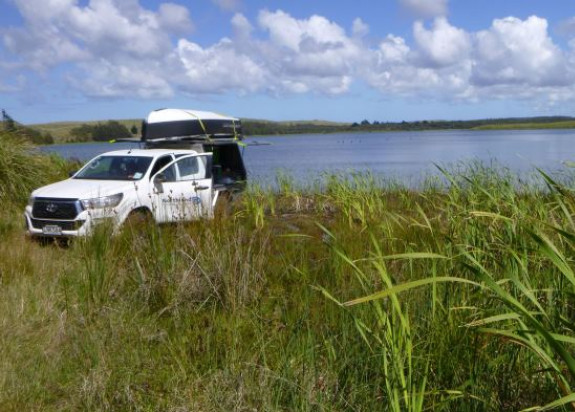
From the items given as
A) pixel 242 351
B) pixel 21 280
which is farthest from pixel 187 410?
pixel 21 280

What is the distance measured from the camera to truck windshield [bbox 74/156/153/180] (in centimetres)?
1252

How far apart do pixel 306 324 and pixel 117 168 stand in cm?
907

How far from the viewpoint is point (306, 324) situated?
4.47m

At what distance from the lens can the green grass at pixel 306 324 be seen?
3.23 m

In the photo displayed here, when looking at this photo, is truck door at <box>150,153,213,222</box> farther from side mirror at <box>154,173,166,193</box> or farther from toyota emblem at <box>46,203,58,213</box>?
toyota emblem at <box>46,203,58,213</box>

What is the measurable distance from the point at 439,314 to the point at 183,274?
2638 millimetres

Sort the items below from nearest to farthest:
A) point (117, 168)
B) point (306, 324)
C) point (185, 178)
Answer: point (306, 324) → point (117, 168) → point (185, 178)

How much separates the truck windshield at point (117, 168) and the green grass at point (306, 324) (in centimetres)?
560

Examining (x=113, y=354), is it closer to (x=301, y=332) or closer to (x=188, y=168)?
(x=301, y=332)

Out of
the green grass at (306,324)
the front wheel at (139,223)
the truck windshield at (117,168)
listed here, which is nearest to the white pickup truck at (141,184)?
the truck windshield at (117,168)

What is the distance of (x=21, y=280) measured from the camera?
693 centimetres

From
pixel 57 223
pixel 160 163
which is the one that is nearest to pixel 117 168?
pixel 160 163

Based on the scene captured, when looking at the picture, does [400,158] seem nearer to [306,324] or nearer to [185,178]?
[185,178]

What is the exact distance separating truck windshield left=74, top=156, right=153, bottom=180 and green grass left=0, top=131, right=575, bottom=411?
560 cm
